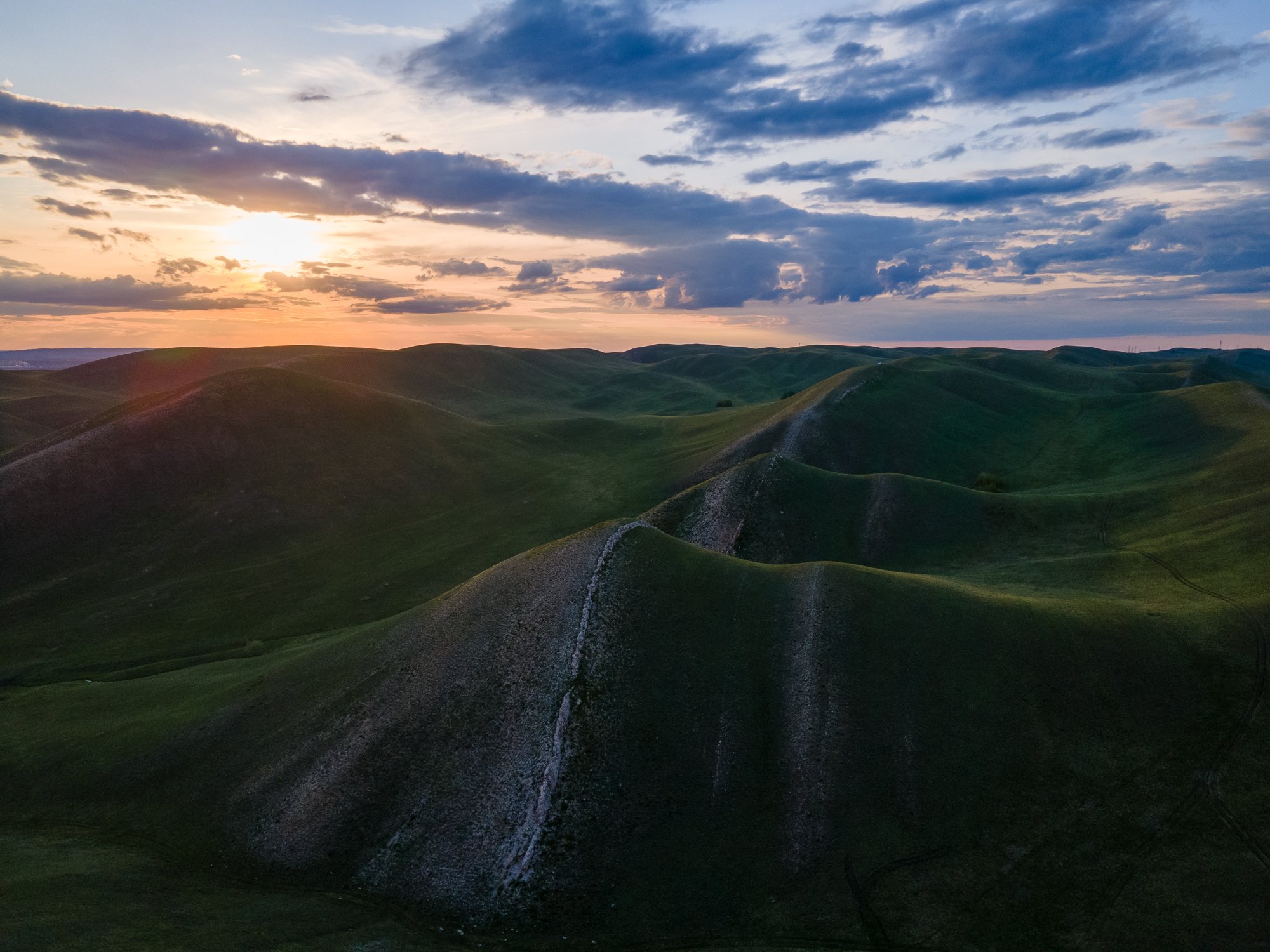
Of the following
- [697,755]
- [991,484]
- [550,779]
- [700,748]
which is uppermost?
[991,484]

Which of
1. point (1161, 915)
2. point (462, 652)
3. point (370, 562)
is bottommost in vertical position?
point (370, 562)

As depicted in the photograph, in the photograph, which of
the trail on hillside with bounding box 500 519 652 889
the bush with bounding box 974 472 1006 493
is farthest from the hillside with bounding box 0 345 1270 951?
the bush with bounding box 974 472 1006 493

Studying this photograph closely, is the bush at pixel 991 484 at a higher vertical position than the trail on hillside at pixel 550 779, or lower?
higher

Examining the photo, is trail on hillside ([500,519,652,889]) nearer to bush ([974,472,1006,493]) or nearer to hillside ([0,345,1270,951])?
hillside ([0,345,1270,951])

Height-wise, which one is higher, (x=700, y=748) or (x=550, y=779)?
(x=700, y=748)

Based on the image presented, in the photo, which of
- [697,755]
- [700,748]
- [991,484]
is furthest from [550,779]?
[991,484]

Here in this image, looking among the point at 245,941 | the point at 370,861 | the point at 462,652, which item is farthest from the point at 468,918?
the point at 462,652

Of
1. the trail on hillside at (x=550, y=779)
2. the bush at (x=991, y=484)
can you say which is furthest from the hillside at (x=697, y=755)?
the bush at (x=991, y=484)

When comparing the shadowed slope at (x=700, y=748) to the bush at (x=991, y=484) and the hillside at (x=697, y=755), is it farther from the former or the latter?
the bush at (x=991, y=484)

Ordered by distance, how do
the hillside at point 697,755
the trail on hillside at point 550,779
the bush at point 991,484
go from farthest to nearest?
1. the bush at point 991,484
2. the trail on hillside at point 550,779
3. the hillside at point 697,755

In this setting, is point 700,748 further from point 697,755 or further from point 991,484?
point 991,484

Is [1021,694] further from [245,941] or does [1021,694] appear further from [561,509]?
[561,509]
